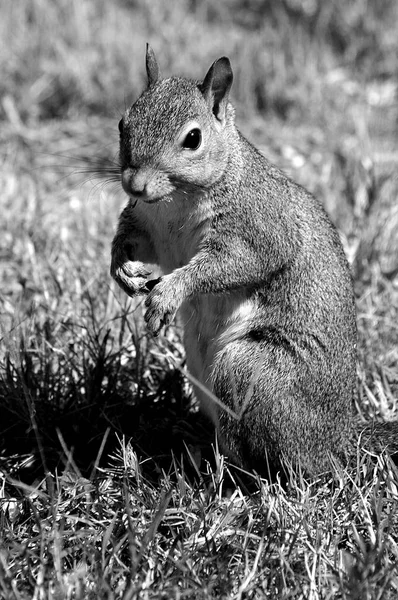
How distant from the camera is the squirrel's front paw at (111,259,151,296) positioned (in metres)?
3.08

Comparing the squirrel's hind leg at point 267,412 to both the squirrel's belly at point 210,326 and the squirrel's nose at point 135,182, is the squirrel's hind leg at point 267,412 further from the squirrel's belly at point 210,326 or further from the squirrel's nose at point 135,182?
the squirrel's nose at point 135,182

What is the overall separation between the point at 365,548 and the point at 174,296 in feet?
3.33

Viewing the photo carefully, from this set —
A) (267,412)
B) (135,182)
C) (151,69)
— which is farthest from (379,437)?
(151,69)

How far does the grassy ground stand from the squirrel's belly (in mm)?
304

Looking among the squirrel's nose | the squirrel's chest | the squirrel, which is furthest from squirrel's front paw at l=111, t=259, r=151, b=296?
the squirrel's nose

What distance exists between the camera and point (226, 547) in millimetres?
2646

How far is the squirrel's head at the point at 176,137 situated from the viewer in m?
2.70

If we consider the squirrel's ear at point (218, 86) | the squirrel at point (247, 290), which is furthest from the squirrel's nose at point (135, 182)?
the squirrel's ear at point (218, 86)

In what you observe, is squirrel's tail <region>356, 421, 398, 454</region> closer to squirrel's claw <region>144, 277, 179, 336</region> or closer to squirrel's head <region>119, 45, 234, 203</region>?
squirrel's claw <region>144, 277, 179, 336</region>

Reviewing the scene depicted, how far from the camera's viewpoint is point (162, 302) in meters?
Answer: 2.91

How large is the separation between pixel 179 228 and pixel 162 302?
29 centimetres

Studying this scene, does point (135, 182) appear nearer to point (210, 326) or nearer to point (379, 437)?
point (210, 326)

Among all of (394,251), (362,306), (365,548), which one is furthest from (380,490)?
(394,251)

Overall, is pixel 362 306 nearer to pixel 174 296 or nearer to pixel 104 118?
pixel 174 296
